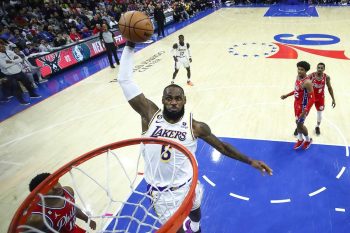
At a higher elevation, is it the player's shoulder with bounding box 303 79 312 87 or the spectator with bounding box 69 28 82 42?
the player's shoulder with bounding box 303 79 312 87

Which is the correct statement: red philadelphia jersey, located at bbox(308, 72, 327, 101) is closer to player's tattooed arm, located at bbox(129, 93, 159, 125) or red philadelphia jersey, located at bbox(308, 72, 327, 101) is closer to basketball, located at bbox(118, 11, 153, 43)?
basketball, located at bbox(118, 11, 153, 43)

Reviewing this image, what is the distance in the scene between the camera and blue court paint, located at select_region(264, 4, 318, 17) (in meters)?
19.9

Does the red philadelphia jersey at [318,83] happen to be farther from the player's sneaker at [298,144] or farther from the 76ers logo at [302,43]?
the 76ers logo at [302,43]

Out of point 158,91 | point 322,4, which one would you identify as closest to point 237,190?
point 158,91

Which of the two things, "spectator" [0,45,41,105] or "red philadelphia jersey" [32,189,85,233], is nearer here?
"red philadelphia jersey" [32,189,85,233]

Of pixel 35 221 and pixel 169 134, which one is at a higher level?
pixel 169 134

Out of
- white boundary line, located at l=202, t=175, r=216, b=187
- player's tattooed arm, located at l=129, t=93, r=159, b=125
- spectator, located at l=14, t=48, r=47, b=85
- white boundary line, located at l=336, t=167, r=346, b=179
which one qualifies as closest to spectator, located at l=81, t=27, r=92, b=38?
spectator, located at l=14, t=48, r=47, b=85

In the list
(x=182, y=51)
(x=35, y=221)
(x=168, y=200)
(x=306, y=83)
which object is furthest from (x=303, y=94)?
(x=182, y=51)

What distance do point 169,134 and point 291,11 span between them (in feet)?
72.1

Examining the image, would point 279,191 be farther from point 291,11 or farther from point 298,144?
point 291,11

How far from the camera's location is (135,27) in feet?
10.8

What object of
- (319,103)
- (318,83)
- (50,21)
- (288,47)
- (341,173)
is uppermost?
(50,21)

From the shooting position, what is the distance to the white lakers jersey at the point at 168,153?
281 cm

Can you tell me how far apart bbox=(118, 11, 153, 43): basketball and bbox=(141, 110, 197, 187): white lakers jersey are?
3.09 feet
